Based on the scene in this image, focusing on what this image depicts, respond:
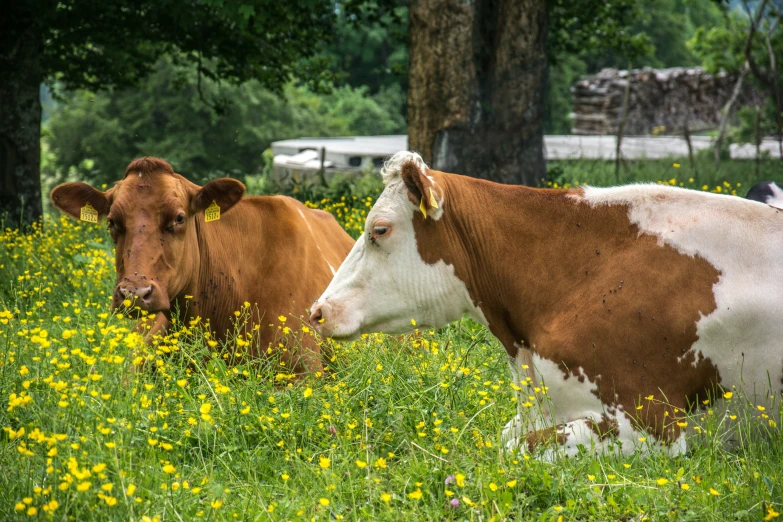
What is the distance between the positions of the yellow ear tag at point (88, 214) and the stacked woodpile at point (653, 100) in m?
28.1

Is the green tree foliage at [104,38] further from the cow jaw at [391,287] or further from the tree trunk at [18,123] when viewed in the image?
the cow jaw at [391,287]

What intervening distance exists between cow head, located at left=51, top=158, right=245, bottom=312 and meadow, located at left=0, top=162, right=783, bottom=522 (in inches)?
13.5

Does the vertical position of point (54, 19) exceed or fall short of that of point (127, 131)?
it exceeds it

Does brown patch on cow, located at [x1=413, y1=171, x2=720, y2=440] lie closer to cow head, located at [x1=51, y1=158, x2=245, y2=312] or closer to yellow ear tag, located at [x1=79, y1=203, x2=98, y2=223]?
cow head, located at [x1=51, y1=158, x2=245, y2=312]

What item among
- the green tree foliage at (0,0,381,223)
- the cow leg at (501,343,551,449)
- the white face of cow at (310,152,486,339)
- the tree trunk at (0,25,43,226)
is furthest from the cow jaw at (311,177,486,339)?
the tree trunk at (0,25,43,226)

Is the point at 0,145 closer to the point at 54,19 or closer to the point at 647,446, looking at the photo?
the point at 54,19

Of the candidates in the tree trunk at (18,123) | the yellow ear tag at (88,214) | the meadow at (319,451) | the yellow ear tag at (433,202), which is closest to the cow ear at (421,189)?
the yellow ear tag at (433,202)

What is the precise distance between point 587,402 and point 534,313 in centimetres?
52

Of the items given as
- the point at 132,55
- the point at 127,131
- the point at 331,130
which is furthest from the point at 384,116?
the point at 132,55

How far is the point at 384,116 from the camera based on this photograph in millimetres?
48219

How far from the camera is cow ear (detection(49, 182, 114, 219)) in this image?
5.56 m

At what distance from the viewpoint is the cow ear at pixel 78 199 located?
18.2 feet

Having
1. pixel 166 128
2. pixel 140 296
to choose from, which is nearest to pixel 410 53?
pixel 140 296

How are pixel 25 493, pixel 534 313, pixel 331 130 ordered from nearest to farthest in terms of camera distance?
pixel 25 493
pixel 534 313
pixel 331 130
